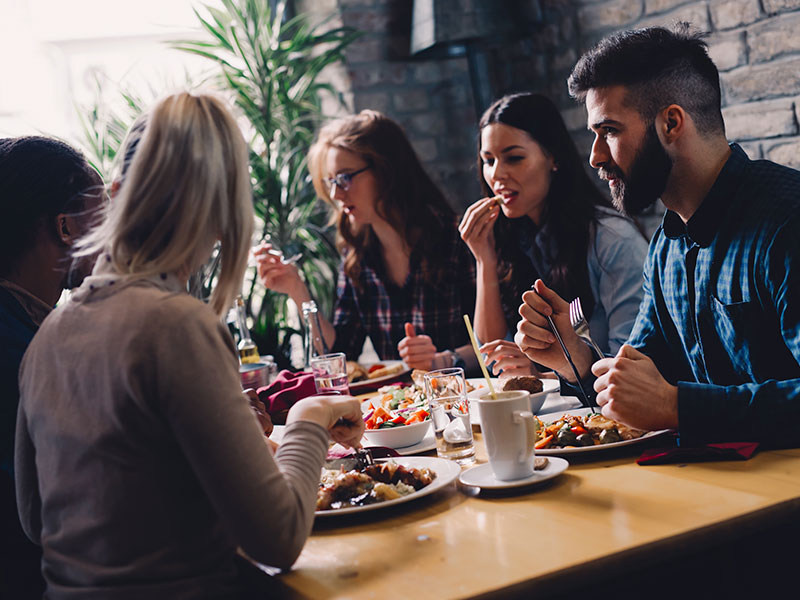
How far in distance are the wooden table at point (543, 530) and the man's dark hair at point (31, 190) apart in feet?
2.74

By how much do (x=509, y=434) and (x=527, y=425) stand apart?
0.03m

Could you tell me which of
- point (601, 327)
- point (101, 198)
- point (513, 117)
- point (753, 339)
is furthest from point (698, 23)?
point (101, 198)

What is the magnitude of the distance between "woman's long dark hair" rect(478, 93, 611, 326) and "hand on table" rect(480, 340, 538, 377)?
51cm

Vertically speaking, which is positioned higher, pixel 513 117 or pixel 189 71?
pixel 189 71

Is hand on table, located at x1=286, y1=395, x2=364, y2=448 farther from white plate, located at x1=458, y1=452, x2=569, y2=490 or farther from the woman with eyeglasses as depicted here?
the woman with eyeglasses

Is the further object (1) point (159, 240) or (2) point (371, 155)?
(2) point (371, 155)

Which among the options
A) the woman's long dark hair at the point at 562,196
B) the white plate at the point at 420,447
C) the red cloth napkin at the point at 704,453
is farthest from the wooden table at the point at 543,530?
the woman's long dark hair at the point at 562,196

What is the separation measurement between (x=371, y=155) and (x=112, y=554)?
2.13m

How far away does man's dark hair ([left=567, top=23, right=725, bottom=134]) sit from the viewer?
1659mm

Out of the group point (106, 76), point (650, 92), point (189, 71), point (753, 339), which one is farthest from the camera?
point (189, 71)

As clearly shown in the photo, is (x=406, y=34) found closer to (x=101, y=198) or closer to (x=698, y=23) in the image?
(x=698, y=23)

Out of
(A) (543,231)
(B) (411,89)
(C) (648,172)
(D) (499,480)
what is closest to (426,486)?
(D) (499,480)

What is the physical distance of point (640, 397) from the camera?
1361 millimetres

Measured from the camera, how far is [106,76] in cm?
390
